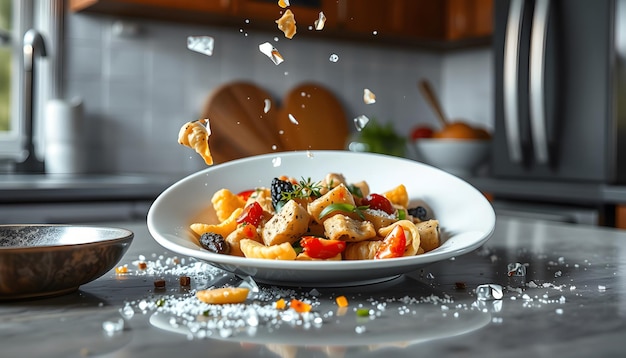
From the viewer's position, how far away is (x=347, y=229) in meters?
0.85

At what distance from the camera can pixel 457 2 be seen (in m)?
3.82

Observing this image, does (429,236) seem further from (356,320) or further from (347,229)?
(356,320)

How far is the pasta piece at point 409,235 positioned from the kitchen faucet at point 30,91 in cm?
235

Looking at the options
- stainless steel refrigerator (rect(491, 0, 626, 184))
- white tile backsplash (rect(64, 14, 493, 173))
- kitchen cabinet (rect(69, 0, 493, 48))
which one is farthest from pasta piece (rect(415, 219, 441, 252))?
white tile backsplash (rect(64, 14, 493, 173))

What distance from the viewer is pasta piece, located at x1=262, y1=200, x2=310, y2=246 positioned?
33.5 inches

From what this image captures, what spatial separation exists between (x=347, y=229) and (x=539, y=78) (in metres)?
2.06

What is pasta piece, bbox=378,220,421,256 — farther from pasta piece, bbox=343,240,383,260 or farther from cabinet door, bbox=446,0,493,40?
cabinet door, bbox=446,0,493,40

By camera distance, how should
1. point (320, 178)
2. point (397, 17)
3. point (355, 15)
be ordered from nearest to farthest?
point (320, 178) < point (355, 15) < point (397, 17)

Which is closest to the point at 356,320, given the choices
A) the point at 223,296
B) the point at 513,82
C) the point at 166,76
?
the point at 223,296

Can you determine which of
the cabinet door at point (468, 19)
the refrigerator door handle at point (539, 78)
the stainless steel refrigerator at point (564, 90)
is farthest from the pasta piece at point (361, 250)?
the cabinet door at point (468, 19)

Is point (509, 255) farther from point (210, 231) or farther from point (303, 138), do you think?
point (303, 138)

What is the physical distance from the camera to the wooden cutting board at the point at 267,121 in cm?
328

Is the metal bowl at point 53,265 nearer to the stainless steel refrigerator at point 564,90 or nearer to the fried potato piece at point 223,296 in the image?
the fried potato piece at point 223,296

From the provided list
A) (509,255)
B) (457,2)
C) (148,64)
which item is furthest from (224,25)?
(509,255)
